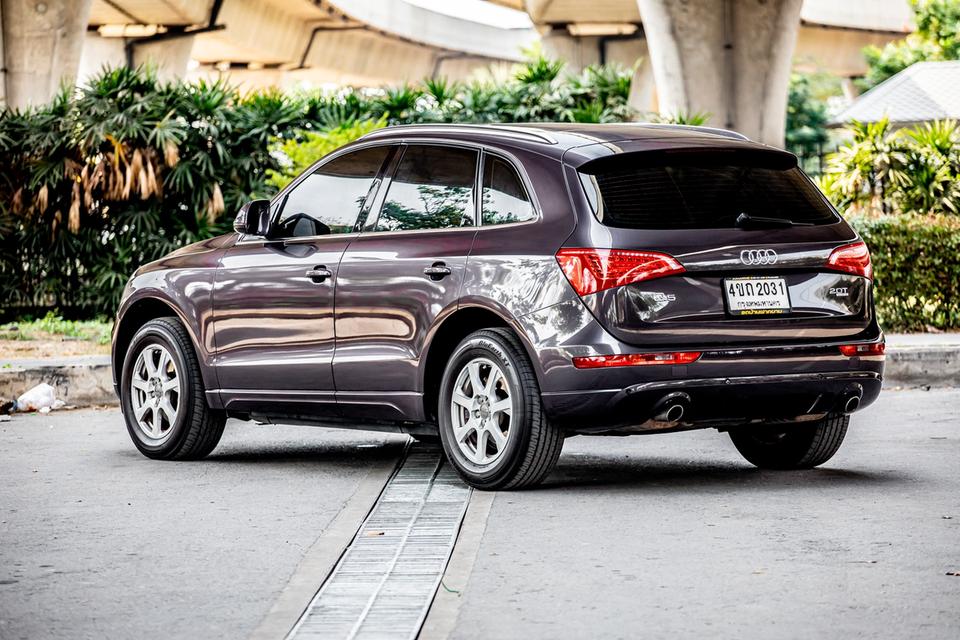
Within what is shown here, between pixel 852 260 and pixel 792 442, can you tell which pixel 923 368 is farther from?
pixel 852 260

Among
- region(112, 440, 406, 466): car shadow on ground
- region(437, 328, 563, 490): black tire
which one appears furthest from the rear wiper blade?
region(112, 440, 406, 466): car shadow on ground

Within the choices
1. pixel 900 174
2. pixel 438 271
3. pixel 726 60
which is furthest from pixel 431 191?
pixel 726 60

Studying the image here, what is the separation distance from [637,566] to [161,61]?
3496 centimetres

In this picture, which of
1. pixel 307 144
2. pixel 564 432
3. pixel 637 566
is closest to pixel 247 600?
pixel 637 566

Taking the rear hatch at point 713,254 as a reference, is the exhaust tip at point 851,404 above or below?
below

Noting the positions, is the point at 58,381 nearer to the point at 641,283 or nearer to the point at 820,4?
the point at 641,283

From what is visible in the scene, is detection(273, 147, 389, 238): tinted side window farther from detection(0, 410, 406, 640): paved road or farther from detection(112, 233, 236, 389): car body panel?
detection(0, 410, 406, 640): paved road

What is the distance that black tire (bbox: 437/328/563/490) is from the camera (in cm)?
765

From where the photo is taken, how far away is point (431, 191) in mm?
8422

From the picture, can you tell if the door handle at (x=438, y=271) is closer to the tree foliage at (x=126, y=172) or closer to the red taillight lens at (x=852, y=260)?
the red taillight lens at (x=852, y=260)

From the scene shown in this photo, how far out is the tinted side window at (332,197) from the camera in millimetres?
8789

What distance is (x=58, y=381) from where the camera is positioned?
42.3ft

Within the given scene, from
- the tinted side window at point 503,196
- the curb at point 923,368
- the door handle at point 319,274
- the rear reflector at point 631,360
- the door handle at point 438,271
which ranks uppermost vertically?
the tinted side window at point 503,196

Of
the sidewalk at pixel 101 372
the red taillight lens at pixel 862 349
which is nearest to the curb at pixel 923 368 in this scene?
the sidewalk at pixel 101 372
